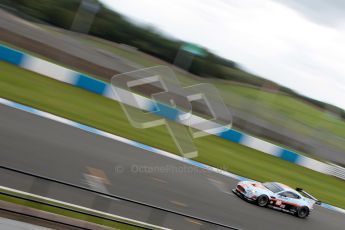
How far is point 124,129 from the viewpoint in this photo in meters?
18.4

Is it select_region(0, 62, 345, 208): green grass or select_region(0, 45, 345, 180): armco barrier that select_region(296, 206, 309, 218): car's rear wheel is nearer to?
select_region(0, 62, 345, 208): green grass

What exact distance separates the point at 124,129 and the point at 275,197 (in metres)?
6.01

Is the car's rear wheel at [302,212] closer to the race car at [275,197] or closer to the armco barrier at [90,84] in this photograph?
the race car at [275,197]

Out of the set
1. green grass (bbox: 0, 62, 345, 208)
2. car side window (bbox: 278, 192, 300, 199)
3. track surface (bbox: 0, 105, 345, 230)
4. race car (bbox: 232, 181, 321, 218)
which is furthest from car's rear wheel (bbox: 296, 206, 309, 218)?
green grass (bbox: 0, 62, 345, 208)

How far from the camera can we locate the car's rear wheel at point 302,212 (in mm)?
15842

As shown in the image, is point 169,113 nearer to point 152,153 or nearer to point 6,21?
point 152,153

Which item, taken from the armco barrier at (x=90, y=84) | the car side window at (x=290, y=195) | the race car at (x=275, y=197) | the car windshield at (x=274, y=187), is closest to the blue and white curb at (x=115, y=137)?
the car windshield at (x=274, y=187)

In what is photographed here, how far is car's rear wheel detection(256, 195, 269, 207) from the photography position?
15.1 meters

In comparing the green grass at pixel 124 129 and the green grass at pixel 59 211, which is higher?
the green grass at pixel 59 211

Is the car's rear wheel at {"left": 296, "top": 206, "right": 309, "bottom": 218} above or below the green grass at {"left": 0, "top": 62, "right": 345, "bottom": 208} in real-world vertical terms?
above

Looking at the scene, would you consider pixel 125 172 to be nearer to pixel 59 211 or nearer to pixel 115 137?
pixel 115 137

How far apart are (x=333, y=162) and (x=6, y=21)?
18.7 m

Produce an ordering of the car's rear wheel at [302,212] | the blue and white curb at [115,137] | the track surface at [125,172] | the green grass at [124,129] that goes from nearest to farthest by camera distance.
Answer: the track surface at [125,172] → the car's rear wheel at [302,212] → the blue and white curb at [115,137] → the green grass at [124,129]

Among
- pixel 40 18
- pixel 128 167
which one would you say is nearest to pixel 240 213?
pixel 128 167
